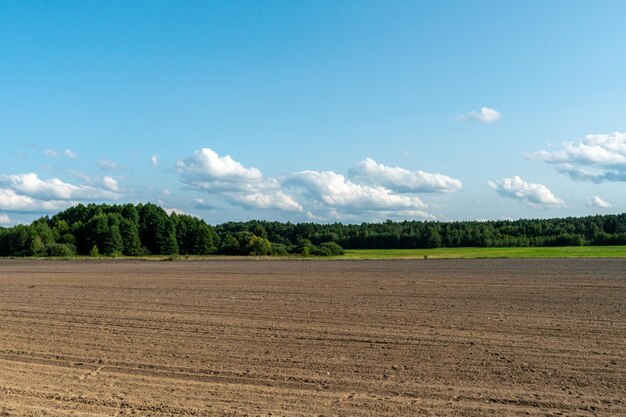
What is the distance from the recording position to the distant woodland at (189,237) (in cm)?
8688

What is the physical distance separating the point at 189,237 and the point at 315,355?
9106cm

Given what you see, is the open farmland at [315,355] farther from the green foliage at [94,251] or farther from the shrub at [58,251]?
the green foliage at [94,251]

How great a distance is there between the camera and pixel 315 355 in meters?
12.3

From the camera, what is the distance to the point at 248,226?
510 feet

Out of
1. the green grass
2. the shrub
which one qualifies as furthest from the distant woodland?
the green grass

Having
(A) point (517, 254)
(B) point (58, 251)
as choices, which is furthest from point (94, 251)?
(A) point (517, 254)

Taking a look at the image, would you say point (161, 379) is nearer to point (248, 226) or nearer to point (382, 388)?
point (382, 388)

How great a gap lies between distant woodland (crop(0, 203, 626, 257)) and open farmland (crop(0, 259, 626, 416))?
6241 cm

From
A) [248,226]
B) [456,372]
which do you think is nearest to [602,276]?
[456,372]

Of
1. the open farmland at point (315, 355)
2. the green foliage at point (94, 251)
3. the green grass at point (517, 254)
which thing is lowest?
the open farmland at point (315, 355)

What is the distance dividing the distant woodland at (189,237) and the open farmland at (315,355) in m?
62.4

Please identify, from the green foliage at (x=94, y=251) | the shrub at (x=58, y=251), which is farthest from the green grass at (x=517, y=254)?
the shrub at (x=58, y=251)

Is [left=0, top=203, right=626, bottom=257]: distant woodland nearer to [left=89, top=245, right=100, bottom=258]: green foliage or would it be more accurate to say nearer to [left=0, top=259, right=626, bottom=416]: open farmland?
[left=89, top=245, right=100, bottom=258]: green foliage

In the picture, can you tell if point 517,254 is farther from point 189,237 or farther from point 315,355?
point 315,355
